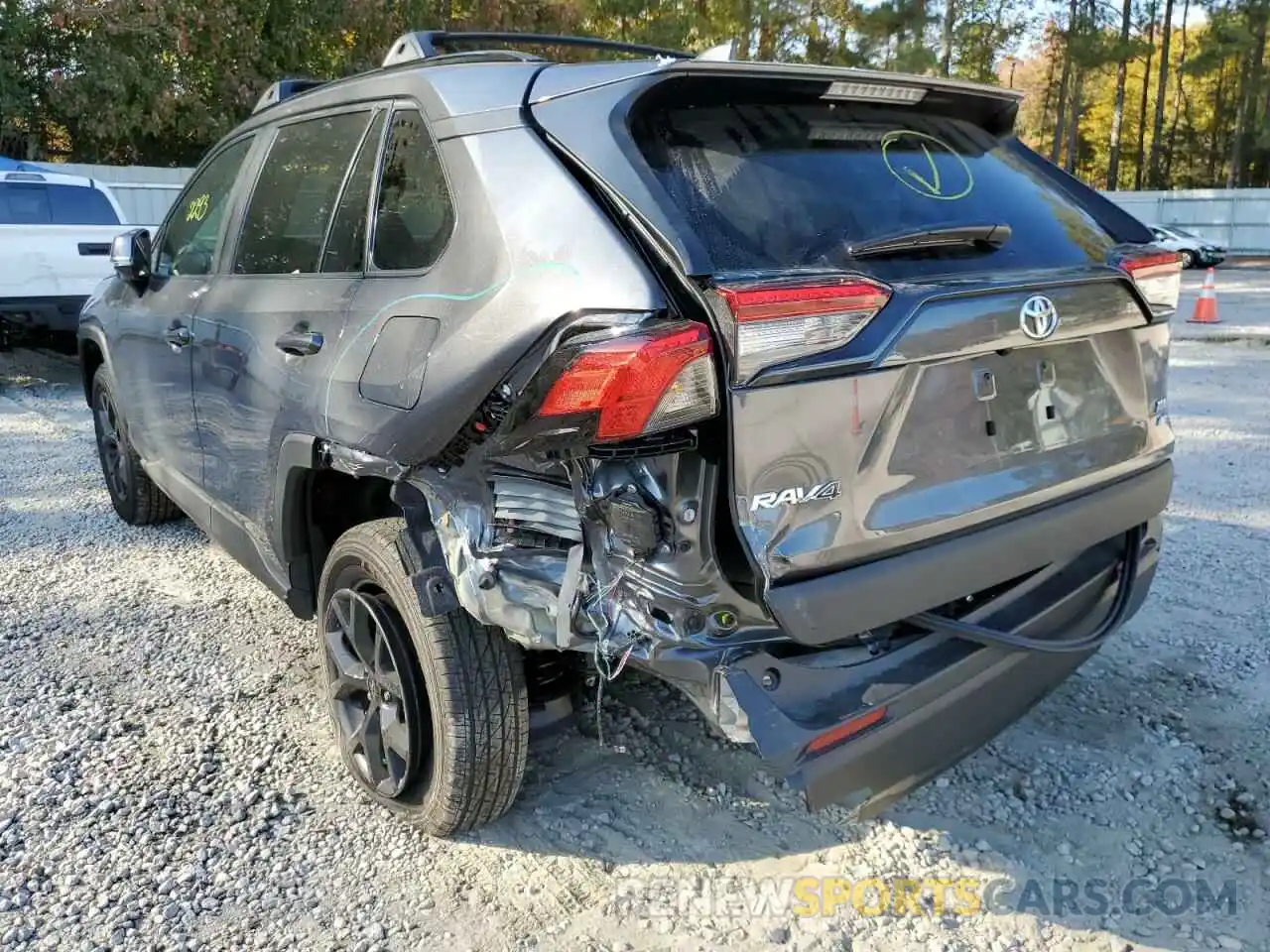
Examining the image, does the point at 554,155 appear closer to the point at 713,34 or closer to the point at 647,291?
the point at 647,291

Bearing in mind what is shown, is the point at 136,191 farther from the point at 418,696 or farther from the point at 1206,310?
the point at 418,696

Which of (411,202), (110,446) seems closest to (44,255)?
(110,446)

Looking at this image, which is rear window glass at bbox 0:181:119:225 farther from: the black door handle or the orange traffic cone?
the orange traffic cone

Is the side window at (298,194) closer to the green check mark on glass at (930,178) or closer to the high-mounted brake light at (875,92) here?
the high-mounted brake light at (875,92)

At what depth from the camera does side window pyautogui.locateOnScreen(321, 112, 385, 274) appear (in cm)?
273

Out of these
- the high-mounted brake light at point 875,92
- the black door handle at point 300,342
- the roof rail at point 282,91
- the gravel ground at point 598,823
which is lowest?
the gravel ground at point 598,823

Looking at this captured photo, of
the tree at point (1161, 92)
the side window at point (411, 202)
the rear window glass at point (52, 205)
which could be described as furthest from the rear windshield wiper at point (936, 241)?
the tree at point (1161, 92)

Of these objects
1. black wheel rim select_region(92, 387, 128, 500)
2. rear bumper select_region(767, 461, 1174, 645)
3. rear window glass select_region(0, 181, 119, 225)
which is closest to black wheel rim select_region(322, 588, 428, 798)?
rear bumper select_region(767, 461, 1174, 645)

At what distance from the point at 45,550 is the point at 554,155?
155 inches

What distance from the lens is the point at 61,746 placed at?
3100mm

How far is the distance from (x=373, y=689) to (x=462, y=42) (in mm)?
2133

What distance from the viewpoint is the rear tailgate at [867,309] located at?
1.95 meters

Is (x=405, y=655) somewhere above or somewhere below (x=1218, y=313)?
above

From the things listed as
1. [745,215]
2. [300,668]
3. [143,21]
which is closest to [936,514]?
[745,215]
